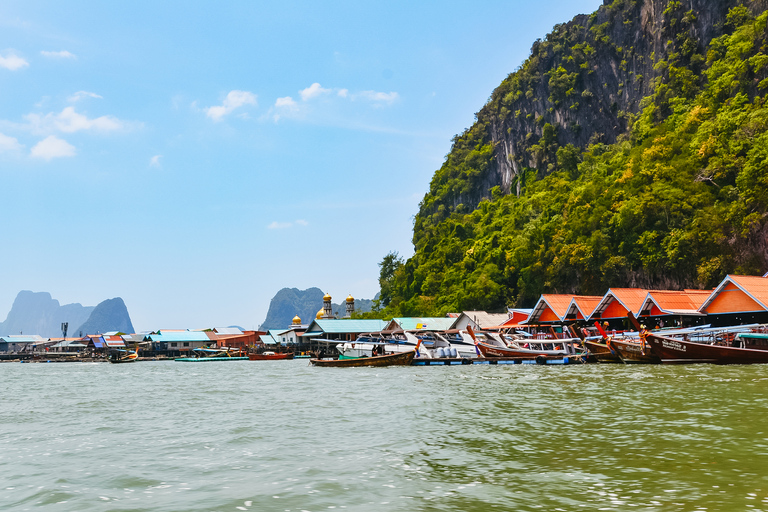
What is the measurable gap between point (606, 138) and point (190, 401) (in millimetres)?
92925

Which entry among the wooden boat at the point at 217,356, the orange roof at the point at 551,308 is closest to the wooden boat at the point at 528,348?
the orange roof at the point at 551,308

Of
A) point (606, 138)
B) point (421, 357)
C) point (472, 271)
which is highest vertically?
point (606, 138)

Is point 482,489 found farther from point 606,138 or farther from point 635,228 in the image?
point 606,138

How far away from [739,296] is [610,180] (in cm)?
3947

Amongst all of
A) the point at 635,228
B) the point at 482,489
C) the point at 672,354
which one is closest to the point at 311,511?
the point at 482,489

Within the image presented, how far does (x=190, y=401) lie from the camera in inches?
1029

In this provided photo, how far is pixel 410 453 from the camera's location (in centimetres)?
1266

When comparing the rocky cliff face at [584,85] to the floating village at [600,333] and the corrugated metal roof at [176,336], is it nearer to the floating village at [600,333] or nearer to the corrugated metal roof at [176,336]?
the floating village at [600,333]

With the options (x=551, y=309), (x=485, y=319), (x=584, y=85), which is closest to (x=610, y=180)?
(x=485, y=319)

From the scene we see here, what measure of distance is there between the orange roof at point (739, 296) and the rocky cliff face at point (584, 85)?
159 ft

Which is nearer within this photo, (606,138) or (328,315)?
(606,138)

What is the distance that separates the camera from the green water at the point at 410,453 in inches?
361

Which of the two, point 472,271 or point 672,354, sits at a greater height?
point 472,271

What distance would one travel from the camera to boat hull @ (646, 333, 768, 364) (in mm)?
34188
